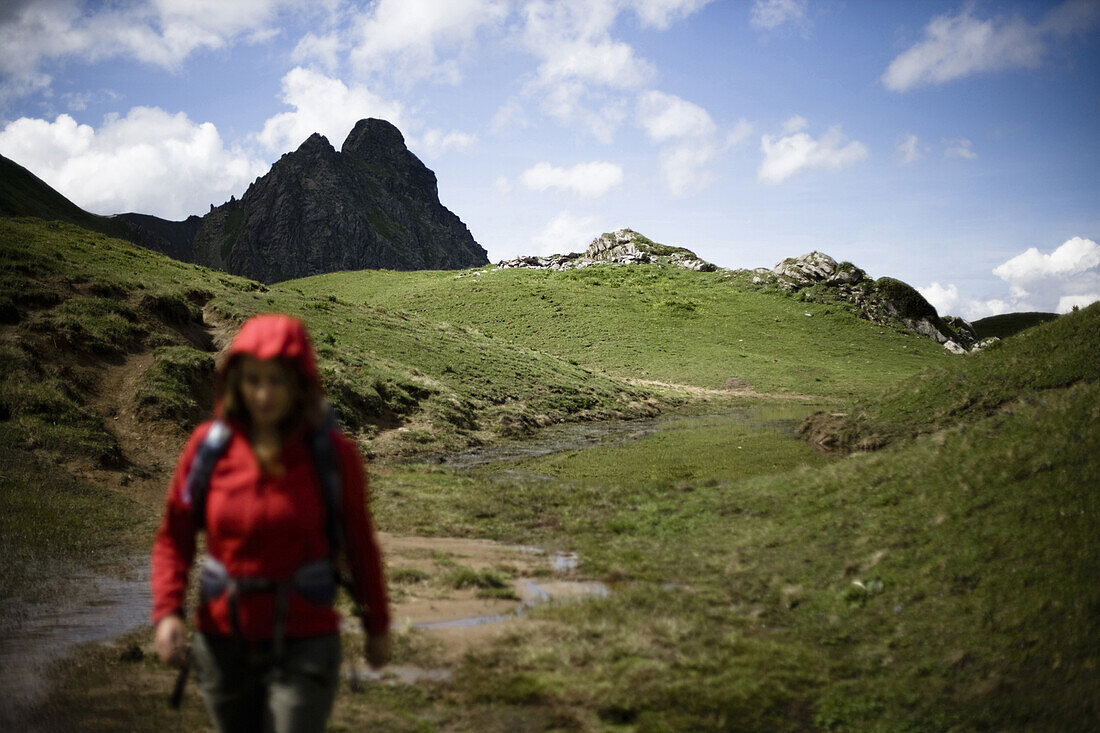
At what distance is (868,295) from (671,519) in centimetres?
8358

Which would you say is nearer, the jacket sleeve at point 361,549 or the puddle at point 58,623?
the jacket sleeve at point 361,549

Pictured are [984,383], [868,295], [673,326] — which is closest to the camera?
[984,383]

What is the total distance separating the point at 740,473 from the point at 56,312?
26.8 metres

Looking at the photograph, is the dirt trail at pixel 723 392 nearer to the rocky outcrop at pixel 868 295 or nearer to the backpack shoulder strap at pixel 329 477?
the rocky outcrop at pixel 868 295

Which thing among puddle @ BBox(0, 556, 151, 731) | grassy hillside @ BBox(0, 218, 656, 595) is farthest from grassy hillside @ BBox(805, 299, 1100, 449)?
puddle @ BBox(0, 556, 151, 731)

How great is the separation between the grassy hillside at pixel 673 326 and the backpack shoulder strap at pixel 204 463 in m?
57.1

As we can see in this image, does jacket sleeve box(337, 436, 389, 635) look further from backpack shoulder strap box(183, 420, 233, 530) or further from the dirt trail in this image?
the dirt trail

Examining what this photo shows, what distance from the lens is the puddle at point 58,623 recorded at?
7354 millimetres

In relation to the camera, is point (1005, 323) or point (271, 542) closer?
point (271, 542)

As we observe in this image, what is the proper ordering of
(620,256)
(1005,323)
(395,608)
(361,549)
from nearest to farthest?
(361,549) → (395,608) → (1005,323) → (620,256)

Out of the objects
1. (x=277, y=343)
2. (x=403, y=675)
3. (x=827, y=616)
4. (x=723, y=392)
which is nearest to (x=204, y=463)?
(x=277, y=343)

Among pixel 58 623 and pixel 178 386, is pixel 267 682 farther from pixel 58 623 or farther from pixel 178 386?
pixel 178 386

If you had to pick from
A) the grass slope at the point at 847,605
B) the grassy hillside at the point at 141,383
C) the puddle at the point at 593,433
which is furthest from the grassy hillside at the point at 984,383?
the grassy hillside at the point at 141,383

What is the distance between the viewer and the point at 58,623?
31.3 ft
